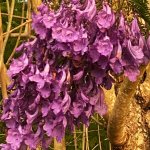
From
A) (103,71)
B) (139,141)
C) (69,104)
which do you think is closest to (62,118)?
(69,104)

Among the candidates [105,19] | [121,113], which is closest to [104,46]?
[105,19]

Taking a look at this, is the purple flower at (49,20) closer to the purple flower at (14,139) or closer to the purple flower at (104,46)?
the purple flower at (104,46)

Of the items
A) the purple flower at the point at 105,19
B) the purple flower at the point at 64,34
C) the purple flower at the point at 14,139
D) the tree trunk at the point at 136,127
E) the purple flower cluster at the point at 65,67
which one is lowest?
the tree trunk at the point at 136,127

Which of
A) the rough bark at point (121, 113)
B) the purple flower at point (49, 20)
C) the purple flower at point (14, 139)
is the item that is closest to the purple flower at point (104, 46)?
the purple flower at point (49, 20)

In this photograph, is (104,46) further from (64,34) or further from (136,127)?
(136,127)

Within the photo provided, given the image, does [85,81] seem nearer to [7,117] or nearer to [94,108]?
[94,108]

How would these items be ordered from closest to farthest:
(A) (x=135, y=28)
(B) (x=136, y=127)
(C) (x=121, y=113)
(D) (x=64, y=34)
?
(D) (x=64, y=34) < (A) (x=135, y=28) < (C) (x=121, y=113) < (B) (x=136, y=127)

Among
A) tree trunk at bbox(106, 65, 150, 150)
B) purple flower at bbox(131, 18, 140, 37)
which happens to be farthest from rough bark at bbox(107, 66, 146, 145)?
purple flower at bbox(131, 18, 140, 37)
